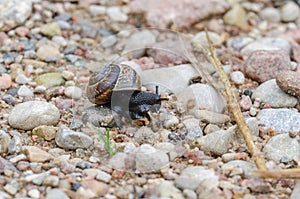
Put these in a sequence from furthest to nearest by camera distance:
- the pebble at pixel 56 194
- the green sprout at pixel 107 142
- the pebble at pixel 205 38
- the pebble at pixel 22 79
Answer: the pebble at pixel 205 38, the pebble at pixel 22 79, the green sprout at pixel 107 142, the pebble at pixel 56 194

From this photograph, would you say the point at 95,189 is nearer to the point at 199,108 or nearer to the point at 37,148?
the point at 37,148

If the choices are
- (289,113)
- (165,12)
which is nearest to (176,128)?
(289,113)

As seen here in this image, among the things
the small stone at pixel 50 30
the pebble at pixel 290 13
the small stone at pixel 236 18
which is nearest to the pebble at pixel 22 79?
the small stone at pixel 50 30

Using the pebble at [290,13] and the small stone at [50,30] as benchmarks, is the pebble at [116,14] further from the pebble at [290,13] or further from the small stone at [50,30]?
the pebble at [290,13]

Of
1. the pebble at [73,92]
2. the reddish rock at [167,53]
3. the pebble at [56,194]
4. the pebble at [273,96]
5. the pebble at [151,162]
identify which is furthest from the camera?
the reddish rock at [167,53]

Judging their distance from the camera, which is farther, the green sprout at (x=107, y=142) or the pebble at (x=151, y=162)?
the green sprout at (x=107, y=142)

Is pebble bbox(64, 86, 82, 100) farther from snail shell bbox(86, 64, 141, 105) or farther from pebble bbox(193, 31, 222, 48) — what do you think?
pebble bbox(193, 31, 222, 48)

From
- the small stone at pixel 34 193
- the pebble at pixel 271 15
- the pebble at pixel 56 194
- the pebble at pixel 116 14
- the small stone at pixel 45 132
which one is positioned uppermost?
the pebble at pixel 271 15
